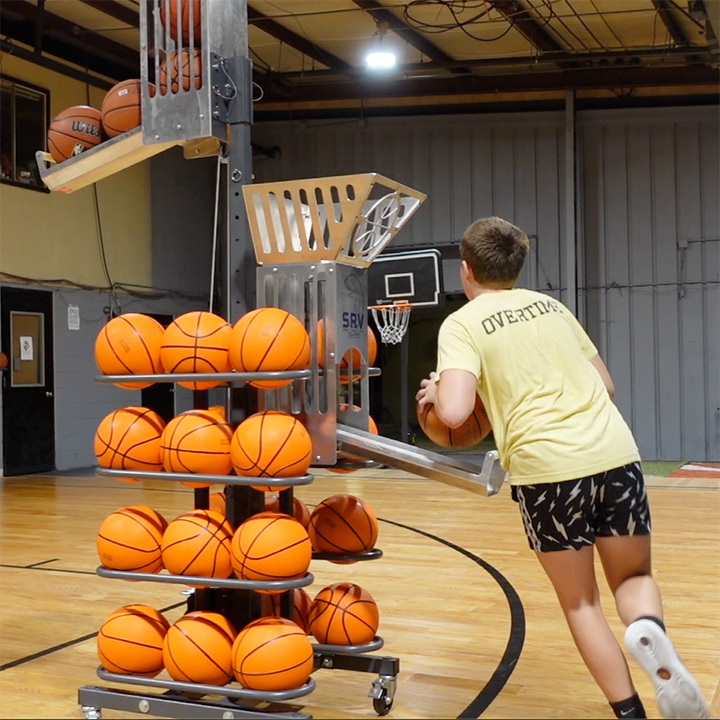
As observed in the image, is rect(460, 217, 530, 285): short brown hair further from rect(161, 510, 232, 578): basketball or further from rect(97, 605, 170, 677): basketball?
rect(97, 605, 170, 677): basketball

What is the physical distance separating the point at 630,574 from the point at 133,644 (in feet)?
4.99

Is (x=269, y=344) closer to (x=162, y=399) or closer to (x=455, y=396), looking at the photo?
(x=455, y=396)

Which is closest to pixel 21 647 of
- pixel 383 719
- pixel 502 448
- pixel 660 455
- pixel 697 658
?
pixel 383 719

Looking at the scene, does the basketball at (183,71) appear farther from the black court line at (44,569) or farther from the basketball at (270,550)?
the black court line at (44,569)

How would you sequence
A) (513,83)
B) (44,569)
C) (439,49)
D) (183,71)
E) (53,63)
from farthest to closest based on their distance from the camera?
(513,83) → (439,49) → (53,63) → (44,569) → (183,71)

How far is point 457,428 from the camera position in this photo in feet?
10.0

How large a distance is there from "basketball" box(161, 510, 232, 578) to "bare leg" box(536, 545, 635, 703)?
0.96 meters

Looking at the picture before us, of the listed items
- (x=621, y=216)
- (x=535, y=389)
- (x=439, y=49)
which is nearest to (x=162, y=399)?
(x=439, y=49)

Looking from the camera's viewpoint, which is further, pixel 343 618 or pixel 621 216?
pixel 621 216

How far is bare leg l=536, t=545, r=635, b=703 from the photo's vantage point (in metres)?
2.70

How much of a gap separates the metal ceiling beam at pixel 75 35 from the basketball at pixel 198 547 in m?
9.34

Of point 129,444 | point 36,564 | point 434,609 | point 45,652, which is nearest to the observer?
point 129,444


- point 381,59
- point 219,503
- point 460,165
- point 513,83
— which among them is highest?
point 513,83

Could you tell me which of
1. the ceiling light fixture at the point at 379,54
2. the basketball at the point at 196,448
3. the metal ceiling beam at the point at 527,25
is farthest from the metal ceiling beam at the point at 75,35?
the basketball at the point at 196,448
